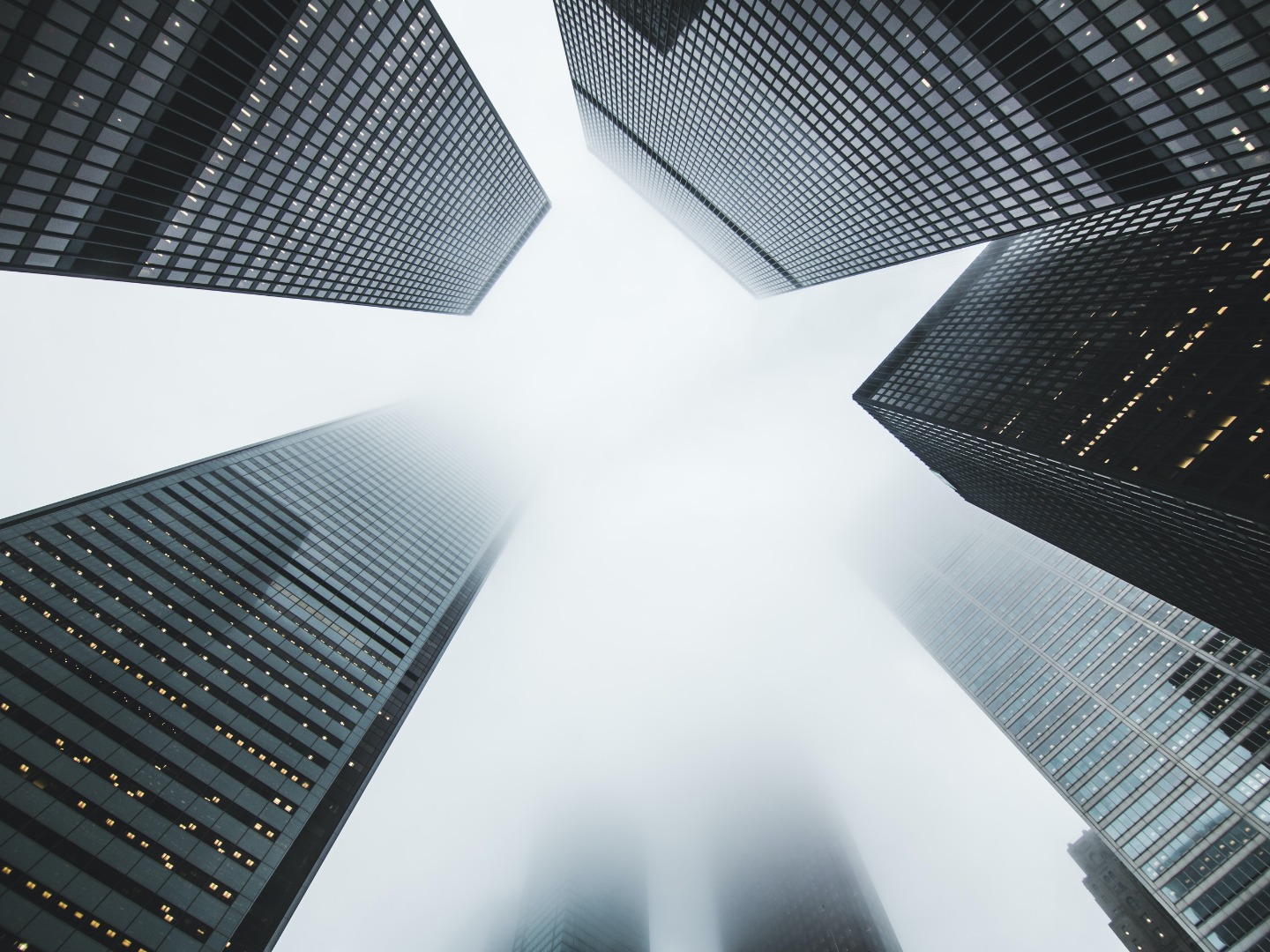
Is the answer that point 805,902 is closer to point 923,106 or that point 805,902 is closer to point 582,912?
point 582,912

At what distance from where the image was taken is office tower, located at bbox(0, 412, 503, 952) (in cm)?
3884

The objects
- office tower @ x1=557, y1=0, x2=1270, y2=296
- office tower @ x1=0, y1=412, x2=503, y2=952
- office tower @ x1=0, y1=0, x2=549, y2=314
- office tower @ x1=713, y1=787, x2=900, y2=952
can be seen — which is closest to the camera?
office tower @ x1=557, y1=0, x2=1270, y2=296

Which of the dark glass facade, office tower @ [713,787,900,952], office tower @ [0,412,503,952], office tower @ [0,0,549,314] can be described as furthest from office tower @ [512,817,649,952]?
office tower @ [0,0,549,314]

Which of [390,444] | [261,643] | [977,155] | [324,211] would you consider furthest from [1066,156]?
[390,444]

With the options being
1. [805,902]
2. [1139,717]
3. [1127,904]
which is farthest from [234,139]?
[805,902]

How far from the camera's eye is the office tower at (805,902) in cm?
12950

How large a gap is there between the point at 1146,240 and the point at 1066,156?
30.4 metres

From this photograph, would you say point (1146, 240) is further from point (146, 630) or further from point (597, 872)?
point (597, 872)

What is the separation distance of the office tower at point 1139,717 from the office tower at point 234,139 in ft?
448

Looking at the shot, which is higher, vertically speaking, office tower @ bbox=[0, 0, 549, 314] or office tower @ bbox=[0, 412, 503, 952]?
office tower @ bbox=[0, 0, 549, 314]

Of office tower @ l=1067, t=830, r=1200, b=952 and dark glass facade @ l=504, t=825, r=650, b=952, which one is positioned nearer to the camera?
office tower @ l=1067, t=830, r=1200, b=952

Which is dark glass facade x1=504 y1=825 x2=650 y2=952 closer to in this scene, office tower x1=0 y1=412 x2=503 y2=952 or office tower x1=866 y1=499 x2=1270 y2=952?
office tower x1=0 y1=412 x2=503 y2=952

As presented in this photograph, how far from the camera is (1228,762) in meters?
78.5

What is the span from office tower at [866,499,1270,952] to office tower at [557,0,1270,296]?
78.1 m
